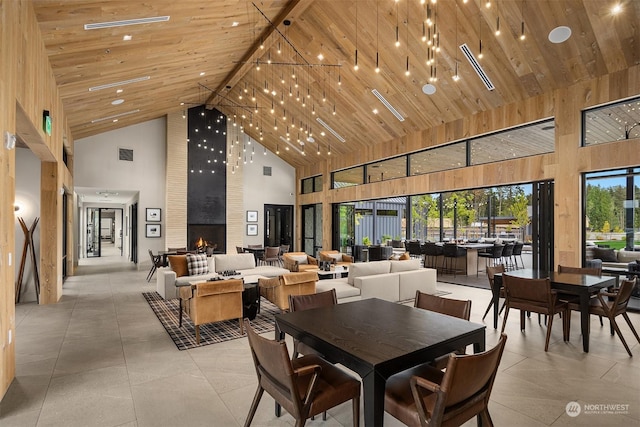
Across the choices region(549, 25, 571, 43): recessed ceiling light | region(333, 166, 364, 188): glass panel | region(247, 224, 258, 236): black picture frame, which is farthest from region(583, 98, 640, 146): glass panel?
region(247, 224, 258, 236): black picture frame

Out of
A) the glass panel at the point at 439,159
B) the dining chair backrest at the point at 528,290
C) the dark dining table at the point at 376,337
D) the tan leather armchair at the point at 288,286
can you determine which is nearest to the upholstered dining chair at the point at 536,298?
the dining chair backrest at the point at 528,290

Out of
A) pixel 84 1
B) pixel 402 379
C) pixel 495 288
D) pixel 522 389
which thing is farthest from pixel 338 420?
pixel 84 1

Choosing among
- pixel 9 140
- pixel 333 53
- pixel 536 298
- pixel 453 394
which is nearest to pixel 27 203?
pixel 9 140

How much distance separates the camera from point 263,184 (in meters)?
14.1

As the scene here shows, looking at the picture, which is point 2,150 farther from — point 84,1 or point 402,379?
point 402,379

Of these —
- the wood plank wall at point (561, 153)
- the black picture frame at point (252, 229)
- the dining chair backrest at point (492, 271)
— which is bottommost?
the dining chair backrest at point (492, 271)

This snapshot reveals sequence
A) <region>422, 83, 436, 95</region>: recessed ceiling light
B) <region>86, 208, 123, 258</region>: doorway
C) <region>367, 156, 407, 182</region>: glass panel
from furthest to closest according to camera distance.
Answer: <region>86, 208, 123, 258</region>: doorway → <region>367, 156, 407, 182</region>: glass panel → <region>422, 83, 436, 95</region>: recessed ceiling light

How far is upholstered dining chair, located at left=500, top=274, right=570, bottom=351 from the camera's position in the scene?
405 centimetres

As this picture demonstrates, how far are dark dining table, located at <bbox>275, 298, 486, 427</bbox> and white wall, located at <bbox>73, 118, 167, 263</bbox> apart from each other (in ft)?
34.9

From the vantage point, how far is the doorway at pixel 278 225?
1421 cm

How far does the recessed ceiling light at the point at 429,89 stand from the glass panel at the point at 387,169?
7.80ft

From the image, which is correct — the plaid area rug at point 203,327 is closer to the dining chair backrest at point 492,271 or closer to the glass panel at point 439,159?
the dining chair backrest at point 492,271

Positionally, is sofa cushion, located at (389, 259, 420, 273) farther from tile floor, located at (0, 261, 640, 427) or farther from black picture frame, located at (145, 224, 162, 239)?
black picture frame, located at (145, 224, 162, 239)

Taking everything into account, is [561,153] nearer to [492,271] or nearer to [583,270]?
[583,270]
